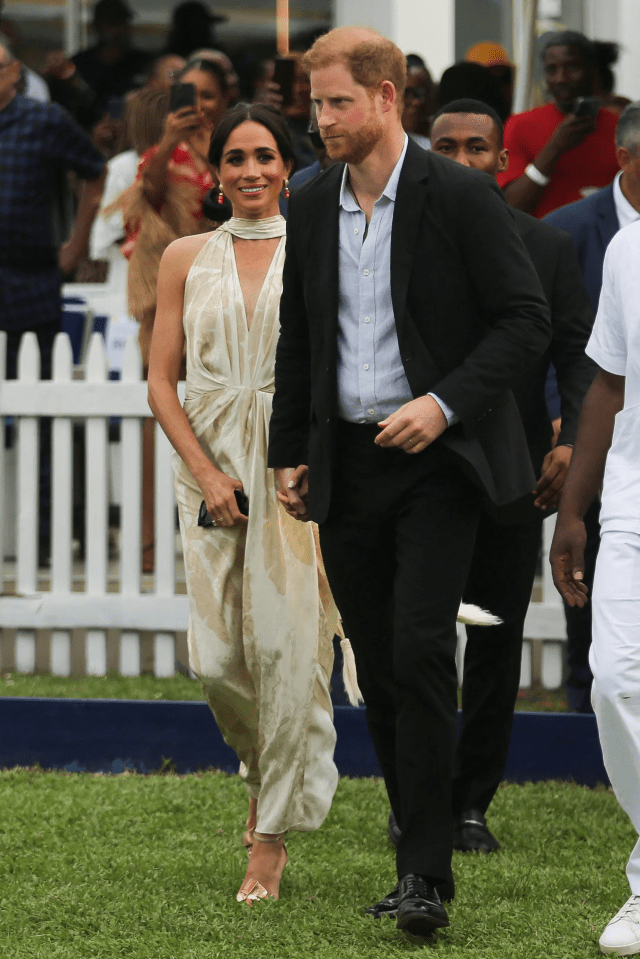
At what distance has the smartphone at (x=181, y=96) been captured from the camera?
6.69 metres

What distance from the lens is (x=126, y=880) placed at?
4.27 metres

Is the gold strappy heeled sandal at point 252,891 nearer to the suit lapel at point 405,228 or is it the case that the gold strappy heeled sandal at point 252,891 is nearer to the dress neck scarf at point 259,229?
the suit lapel at point 405,228

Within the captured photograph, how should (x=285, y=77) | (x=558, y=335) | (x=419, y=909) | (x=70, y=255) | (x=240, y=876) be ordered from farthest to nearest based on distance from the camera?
(x=70, y=255), (x=285, y=77), (x=558, y=335), (x=240, y=876), (x=419, y=909)

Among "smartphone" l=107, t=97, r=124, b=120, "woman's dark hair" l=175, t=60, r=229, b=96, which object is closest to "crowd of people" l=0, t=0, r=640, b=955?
"woman's dark hair" l=175, t=60, r=229, b=96

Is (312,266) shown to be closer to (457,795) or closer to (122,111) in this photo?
(457,795)

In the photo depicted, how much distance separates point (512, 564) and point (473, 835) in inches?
32.1

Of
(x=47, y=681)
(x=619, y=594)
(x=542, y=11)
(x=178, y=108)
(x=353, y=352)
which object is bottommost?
(x=47, y=681)

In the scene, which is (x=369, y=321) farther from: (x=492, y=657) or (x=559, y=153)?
(x=559, y=153)

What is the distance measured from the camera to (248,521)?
421cm

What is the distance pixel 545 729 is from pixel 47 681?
2.26 metres

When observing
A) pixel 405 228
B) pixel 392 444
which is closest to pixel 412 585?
pixel 392 444

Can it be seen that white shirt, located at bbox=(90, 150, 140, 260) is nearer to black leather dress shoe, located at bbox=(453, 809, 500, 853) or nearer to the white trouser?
black leather dress shoe, located at bbox=(453, 809, 500, 853)

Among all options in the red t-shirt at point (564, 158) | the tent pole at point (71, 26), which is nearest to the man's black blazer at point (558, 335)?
the red t-shirt at point (564, 158)

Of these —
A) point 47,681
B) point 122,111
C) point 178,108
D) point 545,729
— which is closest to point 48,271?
point 178,108
